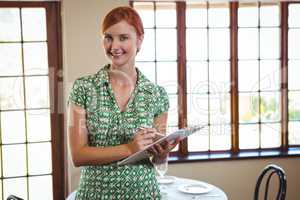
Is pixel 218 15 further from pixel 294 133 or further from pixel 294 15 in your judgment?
pixel 294 133

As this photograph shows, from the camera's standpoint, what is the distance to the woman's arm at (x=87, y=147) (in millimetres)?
1278

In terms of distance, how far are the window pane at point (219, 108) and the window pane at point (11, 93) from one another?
5.47ft

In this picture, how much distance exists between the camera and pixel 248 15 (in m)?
3.83

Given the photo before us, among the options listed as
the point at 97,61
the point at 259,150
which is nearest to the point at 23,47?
the point at 97,61

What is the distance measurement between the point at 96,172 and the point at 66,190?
240 centimetres

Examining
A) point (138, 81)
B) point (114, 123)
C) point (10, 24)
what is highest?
point (10, 24)

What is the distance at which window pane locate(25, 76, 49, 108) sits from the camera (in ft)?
11.5

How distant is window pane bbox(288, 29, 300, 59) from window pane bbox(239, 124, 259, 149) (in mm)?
740

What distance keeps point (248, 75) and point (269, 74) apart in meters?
0.20

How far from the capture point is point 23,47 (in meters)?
3.49

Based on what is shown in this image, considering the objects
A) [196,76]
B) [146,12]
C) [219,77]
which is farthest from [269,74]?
[146,12]

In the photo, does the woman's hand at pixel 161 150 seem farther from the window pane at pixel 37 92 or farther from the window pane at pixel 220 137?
the window pane at pixel 220 137

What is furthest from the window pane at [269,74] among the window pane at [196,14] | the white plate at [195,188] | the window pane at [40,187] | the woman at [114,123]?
the woman at [114,123]

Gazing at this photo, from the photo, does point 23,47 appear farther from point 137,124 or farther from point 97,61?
point 137,124
